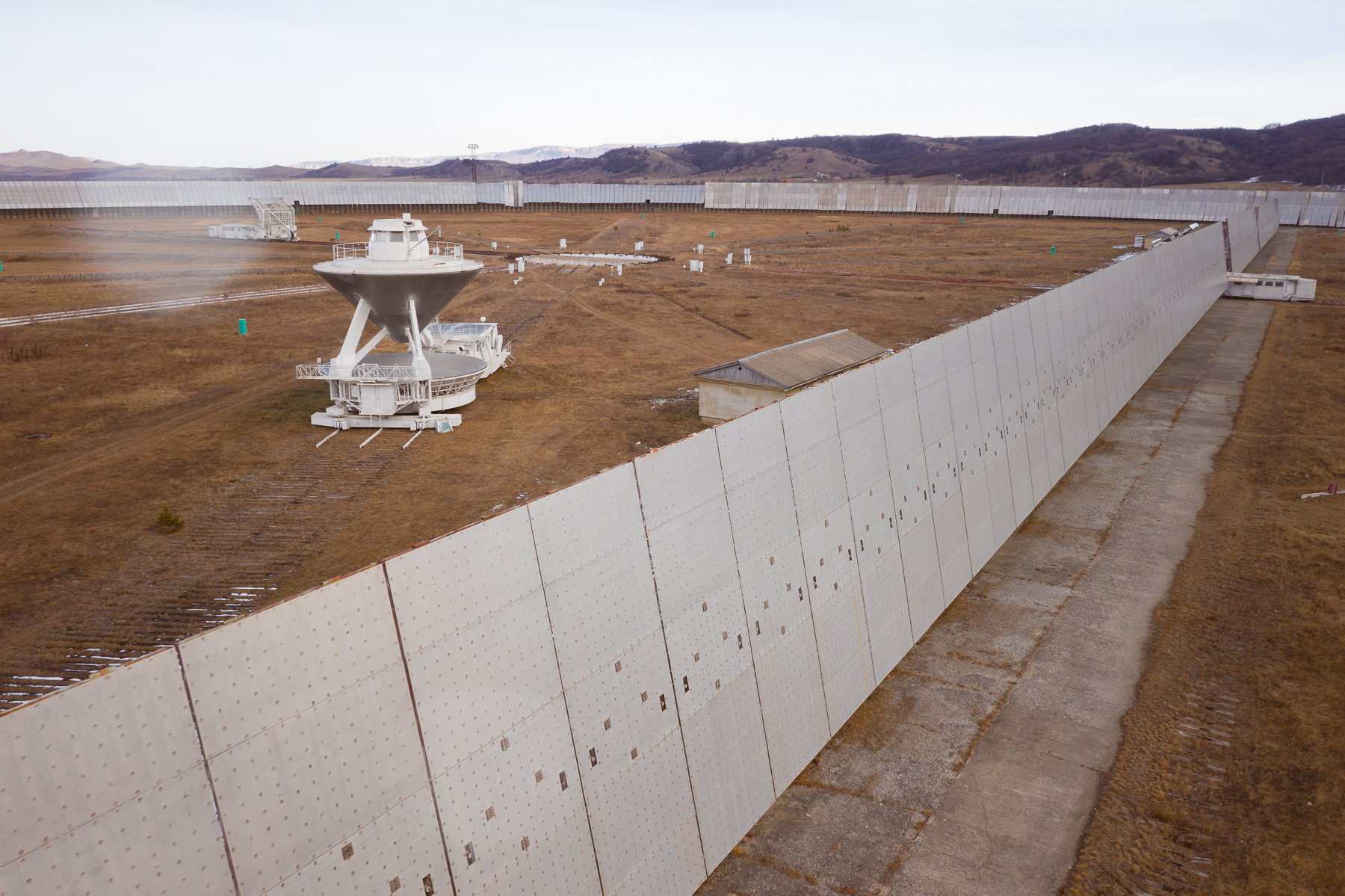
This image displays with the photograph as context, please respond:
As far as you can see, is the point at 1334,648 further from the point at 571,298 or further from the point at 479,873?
the point at 571,298

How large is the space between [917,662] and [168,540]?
840 inches

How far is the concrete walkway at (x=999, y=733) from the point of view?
13875 millimetres

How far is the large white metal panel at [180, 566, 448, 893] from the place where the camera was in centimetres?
829

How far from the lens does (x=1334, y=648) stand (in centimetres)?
2012

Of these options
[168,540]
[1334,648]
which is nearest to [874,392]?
[1334,648]

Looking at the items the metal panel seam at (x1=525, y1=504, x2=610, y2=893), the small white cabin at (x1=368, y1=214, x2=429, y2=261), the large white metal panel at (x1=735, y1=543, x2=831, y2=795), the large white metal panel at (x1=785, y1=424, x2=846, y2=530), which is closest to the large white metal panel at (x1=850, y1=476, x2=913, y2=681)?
the large white metal panel at (x1=785, y1=424, x2=846, y2=530)

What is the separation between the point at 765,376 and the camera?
32.9 metres

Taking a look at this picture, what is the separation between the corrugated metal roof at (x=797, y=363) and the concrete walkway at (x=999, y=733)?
33.7ft

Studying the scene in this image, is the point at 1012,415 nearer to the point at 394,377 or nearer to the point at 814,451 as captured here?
the point at 814,451

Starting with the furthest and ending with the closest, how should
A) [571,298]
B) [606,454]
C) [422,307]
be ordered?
1. [571,298]
2. [422,307]
3. [606,454]

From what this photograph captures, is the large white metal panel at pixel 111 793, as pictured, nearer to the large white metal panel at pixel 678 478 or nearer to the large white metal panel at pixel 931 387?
the large white metal panel at pixel 678 478

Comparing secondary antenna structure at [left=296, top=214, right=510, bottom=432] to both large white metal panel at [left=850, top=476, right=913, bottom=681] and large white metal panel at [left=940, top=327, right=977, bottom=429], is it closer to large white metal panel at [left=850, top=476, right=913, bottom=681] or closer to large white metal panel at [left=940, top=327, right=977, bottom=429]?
large white metal panel at [left=940, top=327, right=977, bottom=429]

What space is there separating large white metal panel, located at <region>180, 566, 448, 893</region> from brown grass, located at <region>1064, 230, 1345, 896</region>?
35.9ft

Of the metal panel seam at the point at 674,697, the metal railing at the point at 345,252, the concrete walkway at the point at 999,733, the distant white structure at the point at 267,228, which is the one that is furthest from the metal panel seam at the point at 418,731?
the distant white structure at the point at 267,228
